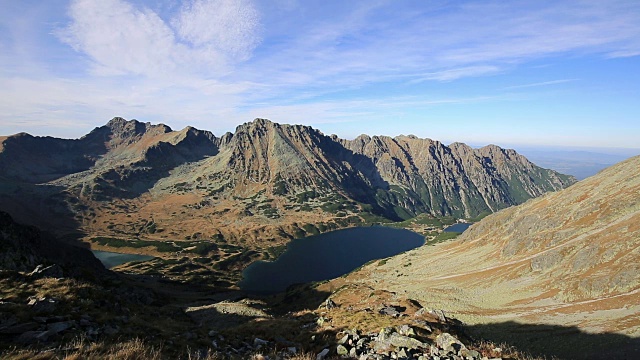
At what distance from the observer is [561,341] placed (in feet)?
136

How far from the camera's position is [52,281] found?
21.5 m

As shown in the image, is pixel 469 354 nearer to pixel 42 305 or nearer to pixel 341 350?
pixel 341 350

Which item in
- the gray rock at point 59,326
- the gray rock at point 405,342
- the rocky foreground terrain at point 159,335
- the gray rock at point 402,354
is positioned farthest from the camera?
the gray rock at point 405,342

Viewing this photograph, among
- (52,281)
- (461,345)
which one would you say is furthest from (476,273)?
(52,281)

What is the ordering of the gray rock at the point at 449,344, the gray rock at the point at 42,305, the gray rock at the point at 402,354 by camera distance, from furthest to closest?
the gray rock at the point at 449,344
the gray rock at the point at 402,354
the gray rock at the point at 42,305

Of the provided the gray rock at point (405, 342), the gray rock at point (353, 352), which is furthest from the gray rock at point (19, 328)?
the gray rock at point (405, 342)

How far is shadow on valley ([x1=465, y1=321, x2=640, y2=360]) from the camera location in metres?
36.2

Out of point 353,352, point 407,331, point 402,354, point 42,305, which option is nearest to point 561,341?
point 407,331

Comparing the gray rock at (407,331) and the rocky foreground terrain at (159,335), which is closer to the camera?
the rocky foreground terrain at (159,335)

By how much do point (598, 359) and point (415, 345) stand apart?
102 feet

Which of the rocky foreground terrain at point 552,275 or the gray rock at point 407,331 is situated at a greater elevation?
the gray rock at point 407,331

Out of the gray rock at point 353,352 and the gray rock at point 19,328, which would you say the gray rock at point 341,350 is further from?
the gray rock at point 19,328

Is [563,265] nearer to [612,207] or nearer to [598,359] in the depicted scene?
[612,207]

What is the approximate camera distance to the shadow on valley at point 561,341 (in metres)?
36.2
